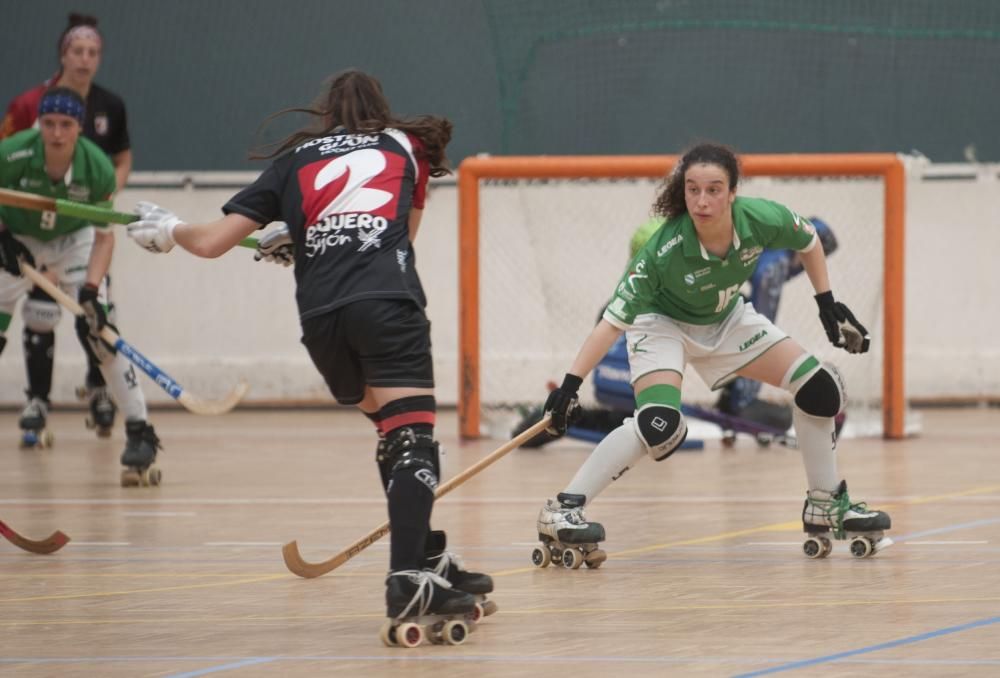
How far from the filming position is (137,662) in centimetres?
389

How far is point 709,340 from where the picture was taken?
18.5 feet

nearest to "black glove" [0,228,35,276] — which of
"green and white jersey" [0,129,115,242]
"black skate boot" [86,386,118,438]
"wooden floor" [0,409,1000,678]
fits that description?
"green and white jersey" [0,129,115,242]

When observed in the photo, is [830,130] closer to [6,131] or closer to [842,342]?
[6,131]

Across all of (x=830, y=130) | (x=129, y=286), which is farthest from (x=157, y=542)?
(x=830, y=130)

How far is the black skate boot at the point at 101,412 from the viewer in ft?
32.7

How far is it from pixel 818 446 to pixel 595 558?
2.75 ft

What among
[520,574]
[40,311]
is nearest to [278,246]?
[520,574]

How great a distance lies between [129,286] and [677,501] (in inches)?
231

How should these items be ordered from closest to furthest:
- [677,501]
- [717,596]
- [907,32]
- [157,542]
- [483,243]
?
[717,596]
[157,542]
[677,501]
[483,243]
[907,32]

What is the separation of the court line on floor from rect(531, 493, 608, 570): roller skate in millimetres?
1381

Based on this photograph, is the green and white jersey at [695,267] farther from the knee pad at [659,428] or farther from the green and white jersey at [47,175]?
the green and white jersey at [47,175]

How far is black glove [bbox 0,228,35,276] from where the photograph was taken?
8281 millimetres

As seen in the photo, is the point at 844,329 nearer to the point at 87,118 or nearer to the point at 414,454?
the point at 414,454

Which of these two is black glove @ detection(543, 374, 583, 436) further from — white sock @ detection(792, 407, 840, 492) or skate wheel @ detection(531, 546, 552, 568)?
white sock @ detection(792, 407, 840, 492)
